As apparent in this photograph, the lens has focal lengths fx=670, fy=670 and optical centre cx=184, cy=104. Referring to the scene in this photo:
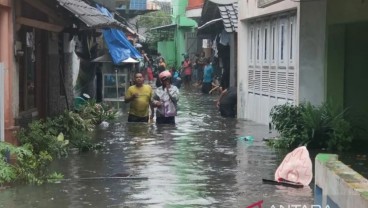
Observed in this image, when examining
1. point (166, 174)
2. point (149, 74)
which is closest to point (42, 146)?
point (166, 174)

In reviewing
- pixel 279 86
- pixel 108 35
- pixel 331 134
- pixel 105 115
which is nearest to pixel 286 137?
pixel 331 134

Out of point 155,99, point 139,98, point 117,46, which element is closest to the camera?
point 139,98

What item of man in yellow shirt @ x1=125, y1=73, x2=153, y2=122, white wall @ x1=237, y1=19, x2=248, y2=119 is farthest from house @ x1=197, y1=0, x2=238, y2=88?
man in yellow shirt @ x1=125, y1=73, x2=153, y2=122

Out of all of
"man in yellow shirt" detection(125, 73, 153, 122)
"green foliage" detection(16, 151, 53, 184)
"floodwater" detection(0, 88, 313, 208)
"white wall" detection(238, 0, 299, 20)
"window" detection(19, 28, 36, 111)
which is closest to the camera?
"floodwater" detection(0, 88, 313, 208)

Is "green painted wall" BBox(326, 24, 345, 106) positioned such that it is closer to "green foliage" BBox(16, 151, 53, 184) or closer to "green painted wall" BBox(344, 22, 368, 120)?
"green painted wall" BBox(344, 22, 368, 120)

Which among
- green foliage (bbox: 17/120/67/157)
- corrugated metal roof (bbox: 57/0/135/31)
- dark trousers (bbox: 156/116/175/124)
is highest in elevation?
corrugated metal roof (bbox: 57/0/135/31)

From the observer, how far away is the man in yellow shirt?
54.6ft

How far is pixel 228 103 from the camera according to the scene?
2083cm

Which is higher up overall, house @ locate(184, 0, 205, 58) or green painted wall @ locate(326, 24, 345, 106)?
house @ locate(184, 0, 205, 58)

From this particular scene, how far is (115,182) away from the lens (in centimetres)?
948

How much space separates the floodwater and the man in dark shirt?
178 inches

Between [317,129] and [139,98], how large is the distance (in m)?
5.48

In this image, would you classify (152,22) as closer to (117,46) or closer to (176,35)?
(176,35)

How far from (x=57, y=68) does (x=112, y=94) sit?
837cm
